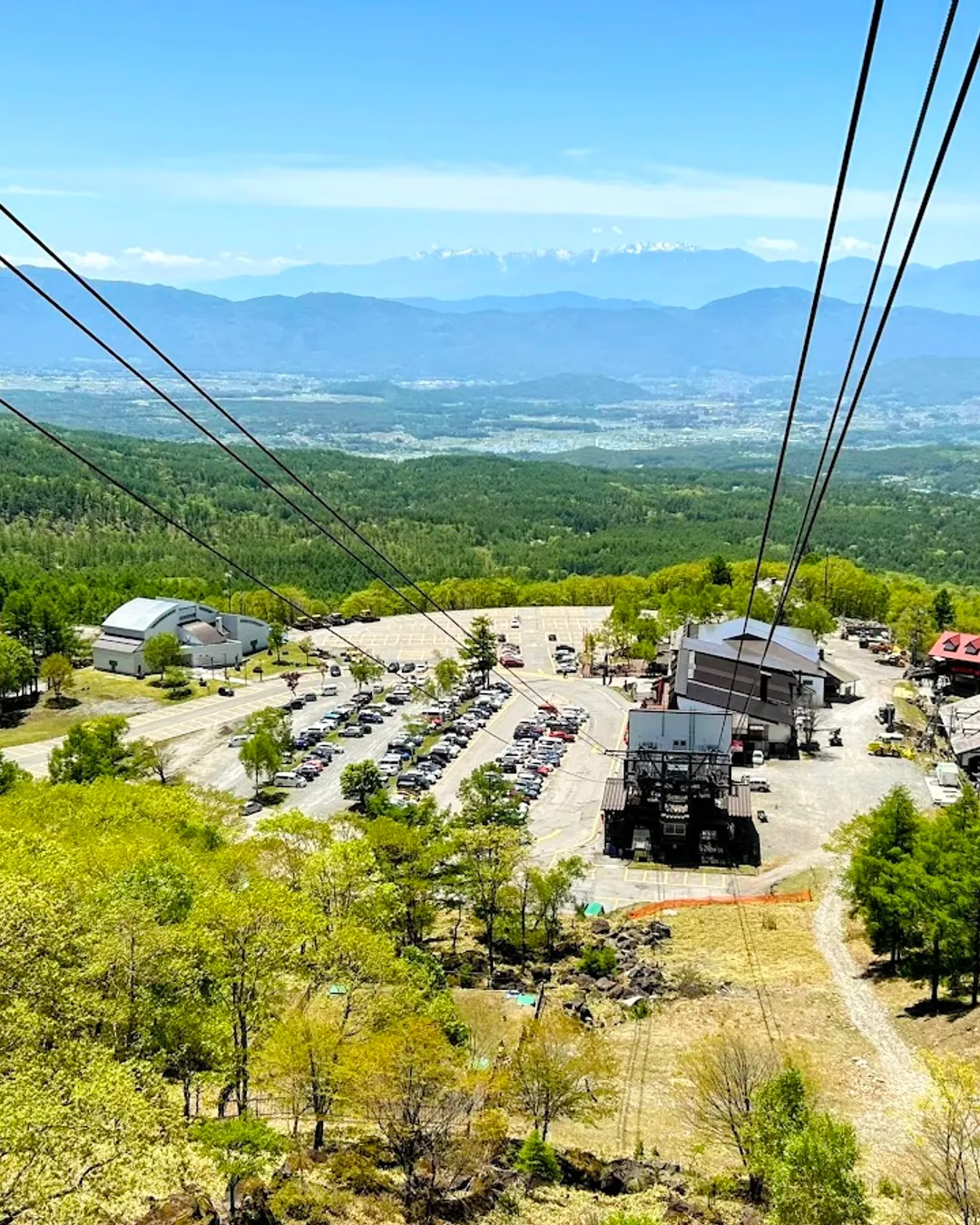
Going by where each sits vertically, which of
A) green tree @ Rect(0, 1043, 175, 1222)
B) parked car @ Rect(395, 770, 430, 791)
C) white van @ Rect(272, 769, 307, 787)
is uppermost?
green tree @ Rect(0, 1043, 175, 1222)

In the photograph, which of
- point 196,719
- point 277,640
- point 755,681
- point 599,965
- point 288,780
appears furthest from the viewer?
point 277,640

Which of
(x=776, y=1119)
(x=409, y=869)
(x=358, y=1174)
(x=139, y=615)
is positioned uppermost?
(x=776, y=1119)

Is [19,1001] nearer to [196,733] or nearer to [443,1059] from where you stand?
[443,1059]

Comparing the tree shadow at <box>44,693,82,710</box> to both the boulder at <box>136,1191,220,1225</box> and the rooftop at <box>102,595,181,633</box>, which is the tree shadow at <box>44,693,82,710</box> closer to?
the rooftop at <box>102,595,181,633</box>

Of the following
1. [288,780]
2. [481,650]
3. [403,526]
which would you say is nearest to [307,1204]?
[288,780]

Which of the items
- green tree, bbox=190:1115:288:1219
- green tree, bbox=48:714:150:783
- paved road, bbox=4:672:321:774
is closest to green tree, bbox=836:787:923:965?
green tree, bbox=190:1115:288:1219

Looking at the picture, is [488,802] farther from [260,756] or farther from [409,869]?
[260,756]

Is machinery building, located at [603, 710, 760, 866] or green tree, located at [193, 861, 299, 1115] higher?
green tree, located at [193, 861, 299, 1115]
